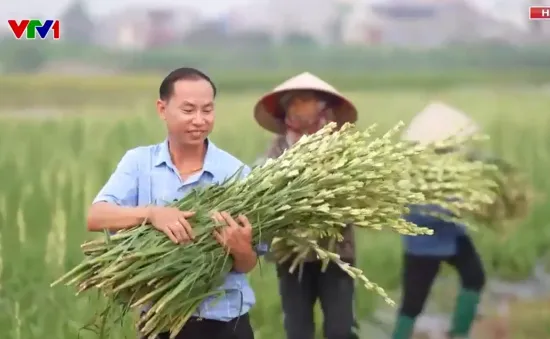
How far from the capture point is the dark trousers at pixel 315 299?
7.68 feet

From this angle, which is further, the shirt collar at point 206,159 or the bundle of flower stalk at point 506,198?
the bundle of flower stalk at point 506,198

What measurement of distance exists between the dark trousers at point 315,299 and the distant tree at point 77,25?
104 centimetres

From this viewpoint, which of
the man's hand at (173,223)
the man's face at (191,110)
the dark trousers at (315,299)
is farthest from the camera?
the dark trousers at (315,299)

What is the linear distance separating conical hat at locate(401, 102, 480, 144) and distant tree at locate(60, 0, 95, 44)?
1.14 meters

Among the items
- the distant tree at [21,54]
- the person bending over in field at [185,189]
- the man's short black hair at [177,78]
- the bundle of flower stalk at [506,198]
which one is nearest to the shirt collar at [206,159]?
the person bending over in field at [185,189]

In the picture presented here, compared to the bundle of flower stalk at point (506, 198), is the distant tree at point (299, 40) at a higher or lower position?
higher

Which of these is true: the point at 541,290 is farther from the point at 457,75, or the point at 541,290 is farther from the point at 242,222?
the point at 242,222

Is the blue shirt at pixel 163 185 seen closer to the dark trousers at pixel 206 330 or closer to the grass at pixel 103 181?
the dark trousers at pixel 206 330

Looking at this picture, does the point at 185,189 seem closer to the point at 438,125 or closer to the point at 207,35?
the point at 207,35

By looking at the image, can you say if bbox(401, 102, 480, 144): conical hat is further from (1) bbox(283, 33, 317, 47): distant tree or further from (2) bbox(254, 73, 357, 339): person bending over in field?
(1) bbox(283, 33, 317, 47): distant tree

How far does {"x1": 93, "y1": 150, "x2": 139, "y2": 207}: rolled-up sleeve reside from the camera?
1.88m

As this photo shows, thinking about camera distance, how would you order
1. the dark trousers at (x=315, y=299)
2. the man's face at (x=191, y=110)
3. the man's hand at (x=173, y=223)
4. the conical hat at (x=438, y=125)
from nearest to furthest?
the man's hand at (x=173, y=223) → the man's face at (x=191, y=110) → the dark trousers at (x=315, y=299) → the conical hat at (x=438, y=125)

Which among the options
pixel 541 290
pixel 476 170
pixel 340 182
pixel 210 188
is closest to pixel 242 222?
pixel 210 188

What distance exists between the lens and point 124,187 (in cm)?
189
